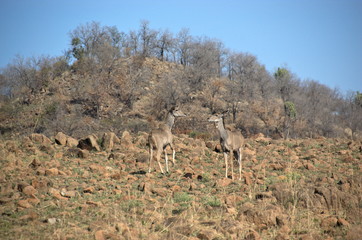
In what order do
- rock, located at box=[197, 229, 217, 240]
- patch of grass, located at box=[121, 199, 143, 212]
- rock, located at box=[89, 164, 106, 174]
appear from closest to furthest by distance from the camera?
rock, located at box=[197, 229, 217, 240]
patch of grass, located at box=[121, 199, 143, 212]
rock, located at box=[89, 164, 106, 174]

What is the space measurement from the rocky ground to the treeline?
27.4 meters

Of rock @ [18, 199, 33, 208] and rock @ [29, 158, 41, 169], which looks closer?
rock @ [18, 199, 33, 208]

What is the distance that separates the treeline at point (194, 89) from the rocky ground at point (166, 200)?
1079 inches

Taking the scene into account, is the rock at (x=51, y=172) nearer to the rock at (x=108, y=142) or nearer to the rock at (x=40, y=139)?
the rock at (x=108, y=142)

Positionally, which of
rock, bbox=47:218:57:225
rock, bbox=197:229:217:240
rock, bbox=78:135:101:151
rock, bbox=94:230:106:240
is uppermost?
rock, bbox=78:135:101:151

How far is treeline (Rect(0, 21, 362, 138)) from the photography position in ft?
157

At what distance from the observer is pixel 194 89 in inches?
2146

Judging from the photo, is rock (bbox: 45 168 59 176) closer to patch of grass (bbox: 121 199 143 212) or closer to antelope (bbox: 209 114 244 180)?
patch of grass (bbox: 121 199 143 212)

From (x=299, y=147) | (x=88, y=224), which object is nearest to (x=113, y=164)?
(x=88, y=224)

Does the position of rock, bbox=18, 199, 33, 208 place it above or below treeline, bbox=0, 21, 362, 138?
below

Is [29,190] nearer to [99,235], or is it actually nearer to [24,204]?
[24,204]

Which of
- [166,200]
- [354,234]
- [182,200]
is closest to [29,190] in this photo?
[166,200]

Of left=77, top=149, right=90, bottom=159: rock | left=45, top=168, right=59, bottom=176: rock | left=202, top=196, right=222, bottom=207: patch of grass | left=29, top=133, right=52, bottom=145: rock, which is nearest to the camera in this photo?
left=202, top=196, right=222, bottom=207: patch of grass

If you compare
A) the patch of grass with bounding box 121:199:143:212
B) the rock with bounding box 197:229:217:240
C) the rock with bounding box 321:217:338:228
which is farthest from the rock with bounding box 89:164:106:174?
the rock with bounding box 321:217:338:228
